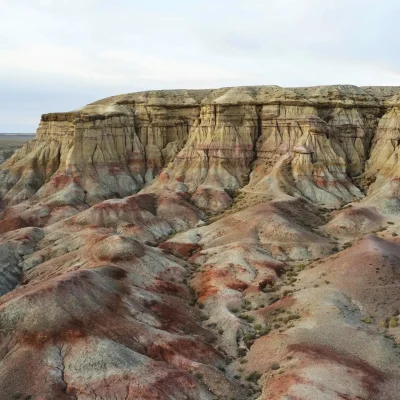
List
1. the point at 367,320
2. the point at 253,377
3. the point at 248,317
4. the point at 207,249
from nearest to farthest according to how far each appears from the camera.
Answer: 1. the point at 253,377
2. the point at 367,320
3. the point at 248,317
4. the point at 207,249

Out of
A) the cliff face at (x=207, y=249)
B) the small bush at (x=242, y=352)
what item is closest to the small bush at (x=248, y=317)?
the cliff face at (x=207, y=249)

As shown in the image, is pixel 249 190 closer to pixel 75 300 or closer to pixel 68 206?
pixel 68 206

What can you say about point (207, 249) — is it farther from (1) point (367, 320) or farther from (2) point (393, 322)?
(2) point (393, 322)

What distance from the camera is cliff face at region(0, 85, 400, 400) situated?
30875 millimetres

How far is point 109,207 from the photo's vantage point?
69750mm

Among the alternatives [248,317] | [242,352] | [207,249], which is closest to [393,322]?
[248,317]

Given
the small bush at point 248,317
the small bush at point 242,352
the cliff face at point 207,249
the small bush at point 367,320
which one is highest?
the cliff face at point 207,249

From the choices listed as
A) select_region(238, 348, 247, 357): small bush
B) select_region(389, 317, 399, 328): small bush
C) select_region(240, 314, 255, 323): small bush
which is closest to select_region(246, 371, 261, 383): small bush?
select_region(238, 348, 247, 357): small bush

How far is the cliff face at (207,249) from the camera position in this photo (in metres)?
30.9

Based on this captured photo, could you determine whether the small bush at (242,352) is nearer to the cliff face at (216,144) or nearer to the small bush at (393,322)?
the small bush at (393,322)

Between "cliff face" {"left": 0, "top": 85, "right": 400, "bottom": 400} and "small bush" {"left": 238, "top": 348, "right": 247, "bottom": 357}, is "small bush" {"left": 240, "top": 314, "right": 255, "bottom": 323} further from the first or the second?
"small bush" {"left": 238, "top": 348, "right": 247, "bottom": 357}

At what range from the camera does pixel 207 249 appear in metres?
59.2

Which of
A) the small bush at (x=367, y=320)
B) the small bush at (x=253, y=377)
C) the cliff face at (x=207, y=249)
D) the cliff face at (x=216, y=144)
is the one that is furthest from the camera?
the cliff face at (x=216, y=144)

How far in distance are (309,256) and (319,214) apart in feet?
56.6
